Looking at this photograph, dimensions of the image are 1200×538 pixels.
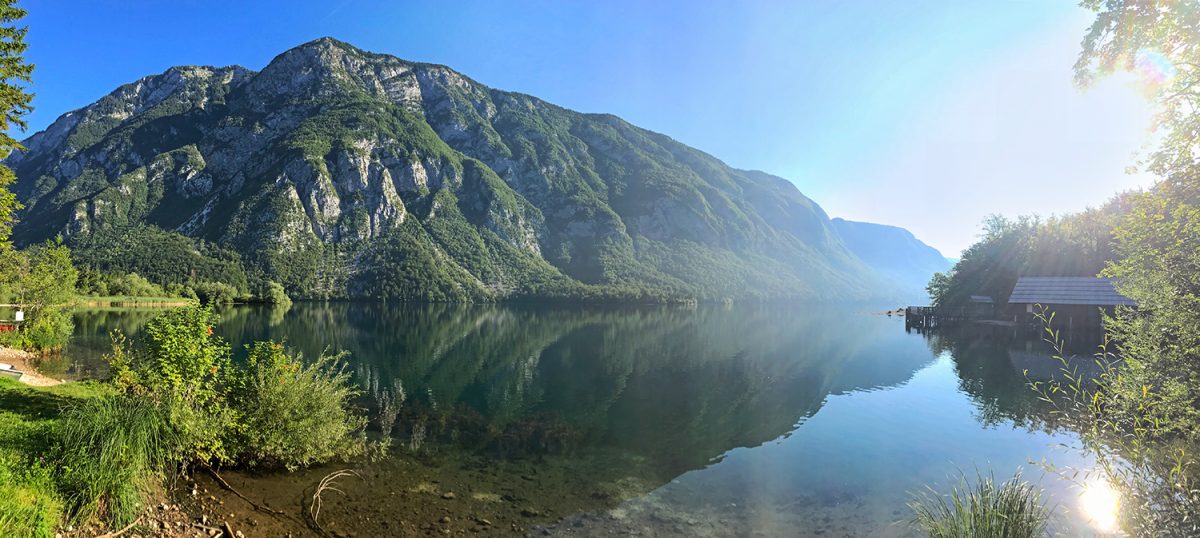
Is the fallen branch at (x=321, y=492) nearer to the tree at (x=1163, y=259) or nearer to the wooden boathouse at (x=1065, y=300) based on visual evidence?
the tree at (x=1163, y=259)

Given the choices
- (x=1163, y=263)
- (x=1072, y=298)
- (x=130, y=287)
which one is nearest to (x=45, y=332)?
(x=1163, y=263)

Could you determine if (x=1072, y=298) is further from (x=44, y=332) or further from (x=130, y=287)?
(x=130, y=287)

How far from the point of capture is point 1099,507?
43.8 ft

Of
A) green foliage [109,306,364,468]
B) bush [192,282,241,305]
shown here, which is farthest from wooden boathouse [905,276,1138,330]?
bush [192,282,241,305]

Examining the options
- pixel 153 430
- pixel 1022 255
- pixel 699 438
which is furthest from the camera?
pixel 1022 255

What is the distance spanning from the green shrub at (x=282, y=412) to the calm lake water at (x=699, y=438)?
87 cm

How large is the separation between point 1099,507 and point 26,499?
73.8ft

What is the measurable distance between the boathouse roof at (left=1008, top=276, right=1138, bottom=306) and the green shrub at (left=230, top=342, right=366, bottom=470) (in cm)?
6248

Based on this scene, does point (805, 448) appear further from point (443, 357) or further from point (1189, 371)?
point (443, 357)

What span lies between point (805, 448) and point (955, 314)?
73.7 m

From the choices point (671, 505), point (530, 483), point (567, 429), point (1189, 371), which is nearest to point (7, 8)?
point (530, 483)

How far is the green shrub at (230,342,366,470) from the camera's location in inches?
514

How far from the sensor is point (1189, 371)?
272 inches

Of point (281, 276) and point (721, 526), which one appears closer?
point (721, 526)
